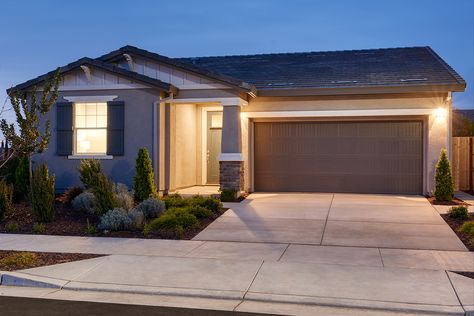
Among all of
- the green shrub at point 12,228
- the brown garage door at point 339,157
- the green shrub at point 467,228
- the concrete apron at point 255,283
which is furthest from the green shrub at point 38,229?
the green shrub at point 467,228

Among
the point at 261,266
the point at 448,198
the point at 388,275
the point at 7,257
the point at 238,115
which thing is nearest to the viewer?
the point at 388,275

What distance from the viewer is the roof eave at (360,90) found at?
15.5 meters

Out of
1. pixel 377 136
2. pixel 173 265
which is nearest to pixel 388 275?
pixel 173 265

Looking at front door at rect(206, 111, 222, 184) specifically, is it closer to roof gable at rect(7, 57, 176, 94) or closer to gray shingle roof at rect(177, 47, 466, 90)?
gray shingle roof at rect(177, 47, 466, 90)

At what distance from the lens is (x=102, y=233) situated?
11242 millimetres

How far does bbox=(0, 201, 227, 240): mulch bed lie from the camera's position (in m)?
11.1

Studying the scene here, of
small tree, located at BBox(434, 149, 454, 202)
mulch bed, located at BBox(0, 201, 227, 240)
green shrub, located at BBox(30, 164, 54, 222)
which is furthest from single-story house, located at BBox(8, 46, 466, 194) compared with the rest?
green shrub, located at BBox(30, 164, 54, 222)

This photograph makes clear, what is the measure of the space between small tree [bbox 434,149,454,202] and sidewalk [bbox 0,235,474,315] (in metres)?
6.22

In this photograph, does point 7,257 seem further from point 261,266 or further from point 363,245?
point 363,245

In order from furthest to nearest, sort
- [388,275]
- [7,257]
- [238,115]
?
[238,115]
[7,257]
[388,275]


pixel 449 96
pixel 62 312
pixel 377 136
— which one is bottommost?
pixel 62 312

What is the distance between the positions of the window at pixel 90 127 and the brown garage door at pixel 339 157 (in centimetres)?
490

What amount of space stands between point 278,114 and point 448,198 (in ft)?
18.6

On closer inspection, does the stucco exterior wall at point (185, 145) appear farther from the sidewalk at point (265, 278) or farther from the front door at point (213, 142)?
the sidewalk at point (265, 278)
